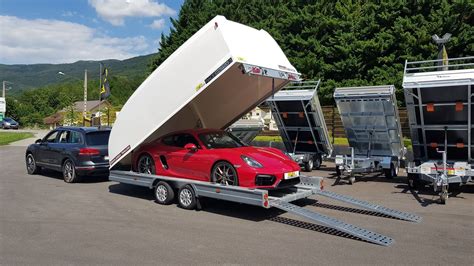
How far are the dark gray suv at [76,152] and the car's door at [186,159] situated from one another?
3.32 meters

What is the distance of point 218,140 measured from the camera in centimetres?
907

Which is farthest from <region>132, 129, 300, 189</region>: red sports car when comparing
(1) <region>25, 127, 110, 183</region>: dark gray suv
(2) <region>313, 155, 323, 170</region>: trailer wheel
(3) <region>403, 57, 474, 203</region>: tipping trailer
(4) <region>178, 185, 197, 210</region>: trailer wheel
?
(2) <region>313, 155, 323, 170</region>: trailer wheel

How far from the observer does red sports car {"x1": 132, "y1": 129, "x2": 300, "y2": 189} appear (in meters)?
7.71

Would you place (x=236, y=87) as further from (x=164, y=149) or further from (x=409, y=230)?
(x=409, y=230)

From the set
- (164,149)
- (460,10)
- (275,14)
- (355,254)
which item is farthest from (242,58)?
(275,14)

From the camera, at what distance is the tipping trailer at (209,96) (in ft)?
24.5

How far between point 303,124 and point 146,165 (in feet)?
22.5

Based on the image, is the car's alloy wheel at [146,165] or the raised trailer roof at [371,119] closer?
the car's alloy wheel at [146,165]

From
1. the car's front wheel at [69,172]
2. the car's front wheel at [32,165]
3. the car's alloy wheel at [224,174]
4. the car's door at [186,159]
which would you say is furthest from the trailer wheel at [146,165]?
the car's front wheel at [32,165]

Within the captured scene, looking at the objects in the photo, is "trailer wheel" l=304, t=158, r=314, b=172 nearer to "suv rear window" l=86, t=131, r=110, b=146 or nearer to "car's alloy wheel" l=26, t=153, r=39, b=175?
"suv rear window" l=86, t=131, r=110, b=146

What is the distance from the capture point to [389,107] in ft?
39.5

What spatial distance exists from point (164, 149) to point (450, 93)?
6.91 meters

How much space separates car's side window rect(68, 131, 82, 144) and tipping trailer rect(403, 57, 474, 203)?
8870mm

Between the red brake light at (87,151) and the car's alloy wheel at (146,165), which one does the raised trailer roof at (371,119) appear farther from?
the red brake light at (87,151)
